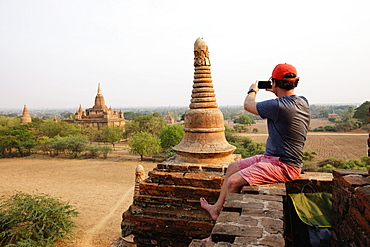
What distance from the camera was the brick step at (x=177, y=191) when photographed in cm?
403

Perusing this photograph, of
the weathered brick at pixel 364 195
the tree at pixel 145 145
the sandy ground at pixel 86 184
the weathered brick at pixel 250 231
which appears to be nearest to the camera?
the weathered brick at pixel 250 231

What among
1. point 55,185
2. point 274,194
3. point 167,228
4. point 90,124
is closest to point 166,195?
point 167,228

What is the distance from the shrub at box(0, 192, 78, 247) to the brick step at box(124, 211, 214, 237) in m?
6.61

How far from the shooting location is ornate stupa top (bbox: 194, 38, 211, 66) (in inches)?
207

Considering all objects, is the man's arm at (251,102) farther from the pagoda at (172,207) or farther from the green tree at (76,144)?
the green tree at (76,144)

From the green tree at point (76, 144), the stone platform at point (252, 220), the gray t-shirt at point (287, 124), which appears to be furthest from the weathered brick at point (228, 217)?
the green tree at point (76, 144)

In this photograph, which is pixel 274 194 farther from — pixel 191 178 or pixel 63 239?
pixel 63 239

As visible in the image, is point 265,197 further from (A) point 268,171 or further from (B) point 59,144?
(B) point 59,144

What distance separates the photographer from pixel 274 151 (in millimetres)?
2852

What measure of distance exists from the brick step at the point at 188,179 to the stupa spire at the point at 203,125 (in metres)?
0.76

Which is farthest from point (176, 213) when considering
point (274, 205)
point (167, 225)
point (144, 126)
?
point (144, 126)

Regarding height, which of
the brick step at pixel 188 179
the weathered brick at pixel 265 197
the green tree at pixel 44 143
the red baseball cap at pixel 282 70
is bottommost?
the green tree at pixel 44 143

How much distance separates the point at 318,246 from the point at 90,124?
38842mm

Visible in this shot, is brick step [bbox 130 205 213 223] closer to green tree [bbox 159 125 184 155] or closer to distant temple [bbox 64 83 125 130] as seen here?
green tree [bbox 159 125 184 155]
